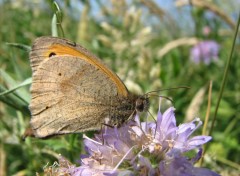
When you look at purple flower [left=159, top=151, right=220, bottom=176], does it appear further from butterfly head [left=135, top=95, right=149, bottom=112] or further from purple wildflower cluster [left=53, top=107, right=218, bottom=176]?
butterfly head [left=135, top=95, right=149, bottom=112]

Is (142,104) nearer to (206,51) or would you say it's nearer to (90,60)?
(90,60)

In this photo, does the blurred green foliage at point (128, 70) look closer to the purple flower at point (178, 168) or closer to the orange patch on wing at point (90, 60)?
the orange patch on wing at point (90, 60)

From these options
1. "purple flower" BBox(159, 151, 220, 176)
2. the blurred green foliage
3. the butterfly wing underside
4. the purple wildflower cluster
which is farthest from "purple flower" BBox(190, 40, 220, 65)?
"purple flower" BBox(159, 151, 220, 176)

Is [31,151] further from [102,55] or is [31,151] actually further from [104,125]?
[102,55]

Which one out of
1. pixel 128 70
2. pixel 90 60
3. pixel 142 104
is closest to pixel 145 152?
pixel 142 104

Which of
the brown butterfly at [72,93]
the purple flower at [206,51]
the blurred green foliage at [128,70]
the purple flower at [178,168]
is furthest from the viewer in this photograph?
the purple flower at [206,51]

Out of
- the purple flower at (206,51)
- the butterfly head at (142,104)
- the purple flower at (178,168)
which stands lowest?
the purple flower at (178,168)

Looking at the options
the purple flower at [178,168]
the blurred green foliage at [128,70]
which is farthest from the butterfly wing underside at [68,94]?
the purple flower at [178,168]

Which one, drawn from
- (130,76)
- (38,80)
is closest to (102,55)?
(130,76)
